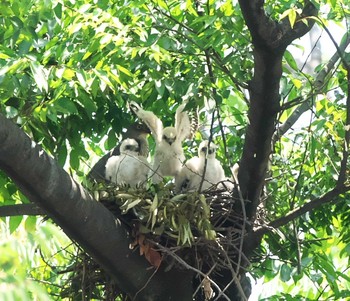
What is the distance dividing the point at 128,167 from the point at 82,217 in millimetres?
1926

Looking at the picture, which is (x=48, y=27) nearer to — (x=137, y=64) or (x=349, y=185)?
(x=137, y=64)

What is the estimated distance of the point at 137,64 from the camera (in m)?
6.85

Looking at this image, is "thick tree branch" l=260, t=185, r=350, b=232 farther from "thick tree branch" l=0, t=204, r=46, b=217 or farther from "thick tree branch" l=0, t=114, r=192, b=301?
"thick tree branch" l=0, t=204, r=46, b=217

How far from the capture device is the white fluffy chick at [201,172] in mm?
7352

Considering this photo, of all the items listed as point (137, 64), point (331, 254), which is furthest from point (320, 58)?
point (137, 64)

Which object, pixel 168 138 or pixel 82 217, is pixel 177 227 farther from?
pixel 168 138

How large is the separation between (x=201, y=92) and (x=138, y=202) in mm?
958

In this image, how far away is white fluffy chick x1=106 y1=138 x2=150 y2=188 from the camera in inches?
Result: 289

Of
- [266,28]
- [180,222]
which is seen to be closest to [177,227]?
[180,222]

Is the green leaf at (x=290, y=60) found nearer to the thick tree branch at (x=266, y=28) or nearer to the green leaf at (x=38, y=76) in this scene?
the thick tree branch at (x=266, y=28)

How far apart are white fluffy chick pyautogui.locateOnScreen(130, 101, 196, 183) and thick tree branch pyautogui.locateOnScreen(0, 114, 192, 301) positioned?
4.62 ft

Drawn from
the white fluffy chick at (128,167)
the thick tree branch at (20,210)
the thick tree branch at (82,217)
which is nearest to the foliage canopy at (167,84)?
the white fluffy chick at (128,167)

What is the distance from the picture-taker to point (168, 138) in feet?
24.3

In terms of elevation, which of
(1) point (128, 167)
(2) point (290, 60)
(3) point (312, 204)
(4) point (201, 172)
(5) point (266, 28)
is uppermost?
(1) point (128, 167)
